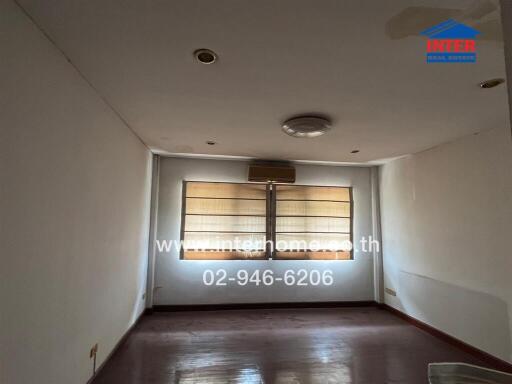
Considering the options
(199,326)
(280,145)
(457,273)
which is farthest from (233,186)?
(457,273)

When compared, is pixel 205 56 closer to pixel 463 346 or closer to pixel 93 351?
pixel 93 351

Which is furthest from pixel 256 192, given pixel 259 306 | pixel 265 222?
pixel 259 306

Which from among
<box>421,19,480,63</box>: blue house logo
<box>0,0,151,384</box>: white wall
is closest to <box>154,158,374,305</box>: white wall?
<box>0,0,151,384</box>: white wall

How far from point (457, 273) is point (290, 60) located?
333 centimetres

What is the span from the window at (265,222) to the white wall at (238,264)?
0.13m

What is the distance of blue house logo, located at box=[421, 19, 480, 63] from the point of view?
1379 millimetres

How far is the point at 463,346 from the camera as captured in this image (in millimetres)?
3059

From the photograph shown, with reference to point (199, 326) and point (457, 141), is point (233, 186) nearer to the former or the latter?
point (199, 326)

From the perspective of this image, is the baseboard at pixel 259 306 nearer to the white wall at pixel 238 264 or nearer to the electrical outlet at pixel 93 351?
the white wall at pixel 238 264

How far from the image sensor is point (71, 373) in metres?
1.91

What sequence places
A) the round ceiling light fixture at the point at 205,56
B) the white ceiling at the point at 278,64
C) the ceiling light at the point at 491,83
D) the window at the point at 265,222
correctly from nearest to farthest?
the white ceiling at the point at 278,64
the round ceiling light fixture at the point at 205,56
the ceiling light at the point at 491,83
the window at the point at 265,222

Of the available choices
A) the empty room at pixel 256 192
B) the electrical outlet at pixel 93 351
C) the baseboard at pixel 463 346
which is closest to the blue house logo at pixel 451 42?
the empty room at pixel 256 192

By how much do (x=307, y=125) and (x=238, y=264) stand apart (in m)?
2.86

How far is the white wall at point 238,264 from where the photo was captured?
4.31m
